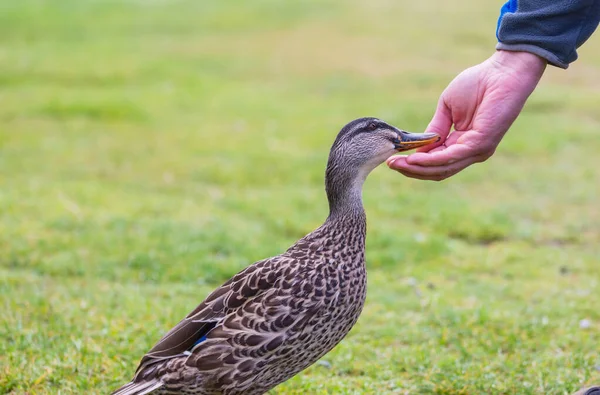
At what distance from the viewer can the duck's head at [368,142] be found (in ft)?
14.5

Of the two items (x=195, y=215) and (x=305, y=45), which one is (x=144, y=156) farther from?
(x=305, y=45)

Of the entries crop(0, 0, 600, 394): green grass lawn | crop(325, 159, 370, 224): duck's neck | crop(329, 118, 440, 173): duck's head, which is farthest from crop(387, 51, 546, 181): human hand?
crop(0, 0, 600, 394): green grass lawn

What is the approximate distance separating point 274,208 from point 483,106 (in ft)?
17.3

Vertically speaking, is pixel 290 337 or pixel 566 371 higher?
pixel 290 337

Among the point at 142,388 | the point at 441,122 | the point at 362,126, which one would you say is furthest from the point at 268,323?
the point at 441,122

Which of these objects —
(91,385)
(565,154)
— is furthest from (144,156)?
(91,385)

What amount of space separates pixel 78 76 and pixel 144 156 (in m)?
5.76

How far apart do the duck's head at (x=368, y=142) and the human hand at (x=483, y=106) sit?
101 millimetres

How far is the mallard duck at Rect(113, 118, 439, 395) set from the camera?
397cm

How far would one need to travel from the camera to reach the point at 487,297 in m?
6.89

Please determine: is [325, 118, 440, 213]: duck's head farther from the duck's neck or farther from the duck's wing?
the duck's wing

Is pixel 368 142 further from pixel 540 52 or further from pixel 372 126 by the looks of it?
pixel 540 52

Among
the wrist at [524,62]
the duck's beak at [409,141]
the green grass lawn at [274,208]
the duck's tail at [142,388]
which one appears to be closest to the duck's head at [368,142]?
the duck's beak at [409,141]

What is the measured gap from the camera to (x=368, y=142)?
4.45 metres
